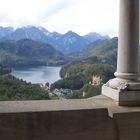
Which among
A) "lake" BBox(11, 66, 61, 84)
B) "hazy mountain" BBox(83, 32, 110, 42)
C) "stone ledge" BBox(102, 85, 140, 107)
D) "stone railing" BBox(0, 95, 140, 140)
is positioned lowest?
"stone railing" BBox(0, 95, 140, 140)

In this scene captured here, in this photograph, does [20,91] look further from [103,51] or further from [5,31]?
[5,31]

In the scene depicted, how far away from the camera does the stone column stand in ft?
19.1

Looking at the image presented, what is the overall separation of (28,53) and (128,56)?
782 cm

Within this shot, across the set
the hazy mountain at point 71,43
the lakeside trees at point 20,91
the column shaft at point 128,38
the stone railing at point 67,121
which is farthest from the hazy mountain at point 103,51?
the stone railing at point 67,121

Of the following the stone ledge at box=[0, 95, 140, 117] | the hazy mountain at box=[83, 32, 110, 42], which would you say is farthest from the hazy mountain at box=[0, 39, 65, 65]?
the stone ledge at box=[0, 95, 140, 117]

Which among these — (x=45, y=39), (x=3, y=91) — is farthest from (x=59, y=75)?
(x=45, y=39)

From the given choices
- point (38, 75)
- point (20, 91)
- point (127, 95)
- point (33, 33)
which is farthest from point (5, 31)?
point (127, 95)

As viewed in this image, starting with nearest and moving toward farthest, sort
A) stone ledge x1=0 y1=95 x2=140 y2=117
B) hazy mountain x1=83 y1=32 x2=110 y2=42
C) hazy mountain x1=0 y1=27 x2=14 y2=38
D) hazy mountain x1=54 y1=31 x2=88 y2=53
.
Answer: stone ledge x1=0 y1=95 x2=140 y2=117
hazy mountain x1=83 y1=32 x2=110 y2=42
hazy mountain x1=0 y1=27 x2=14 y2=38
hazy mountain x1=54 y1=31 x2=88 y2=53

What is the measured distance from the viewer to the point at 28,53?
13.2 m

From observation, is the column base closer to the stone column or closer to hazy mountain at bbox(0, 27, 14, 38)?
the stone column

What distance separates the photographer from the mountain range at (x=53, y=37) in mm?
12999

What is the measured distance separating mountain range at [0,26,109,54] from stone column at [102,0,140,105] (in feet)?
18.9

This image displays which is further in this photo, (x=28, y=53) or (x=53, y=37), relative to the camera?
(x=53, y=37)

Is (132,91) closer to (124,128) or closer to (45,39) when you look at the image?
(124,128)
